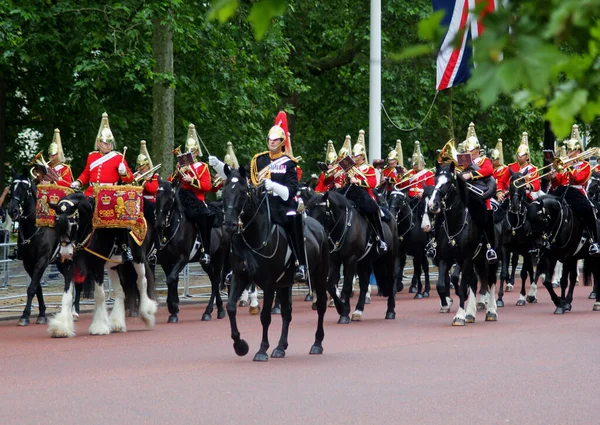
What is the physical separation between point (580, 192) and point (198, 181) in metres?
6.37

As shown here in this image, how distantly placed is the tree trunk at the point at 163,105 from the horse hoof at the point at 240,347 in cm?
1266

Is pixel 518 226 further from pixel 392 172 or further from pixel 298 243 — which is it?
pixel 298 243

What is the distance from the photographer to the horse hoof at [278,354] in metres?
12.8

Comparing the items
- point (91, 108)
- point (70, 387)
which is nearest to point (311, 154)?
point (91, 108)

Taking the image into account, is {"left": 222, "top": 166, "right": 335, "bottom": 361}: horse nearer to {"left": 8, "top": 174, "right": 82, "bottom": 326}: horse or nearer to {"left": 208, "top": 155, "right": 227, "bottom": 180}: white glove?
{"left": 208, "top": 155, "right": 227, "bottom": 180}: white glove

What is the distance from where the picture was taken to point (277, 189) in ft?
41.8

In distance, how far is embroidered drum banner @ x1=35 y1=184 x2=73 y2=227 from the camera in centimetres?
1645

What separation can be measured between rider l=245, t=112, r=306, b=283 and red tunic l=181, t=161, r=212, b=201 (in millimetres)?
6550

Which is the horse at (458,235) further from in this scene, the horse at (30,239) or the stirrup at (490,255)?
the horse at (30,239)

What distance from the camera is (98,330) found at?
1616 centimetres

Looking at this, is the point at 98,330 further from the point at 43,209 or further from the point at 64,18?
the point at 64,18

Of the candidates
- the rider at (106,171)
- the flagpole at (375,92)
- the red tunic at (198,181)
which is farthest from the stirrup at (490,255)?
the flagpole at (375,92)

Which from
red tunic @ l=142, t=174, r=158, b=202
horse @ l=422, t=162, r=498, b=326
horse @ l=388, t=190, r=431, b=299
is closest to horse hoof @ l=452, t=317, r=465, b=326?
horse @ l=422, t=162, r=498, b=326

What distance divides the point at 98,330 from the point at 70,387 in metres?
5.60
